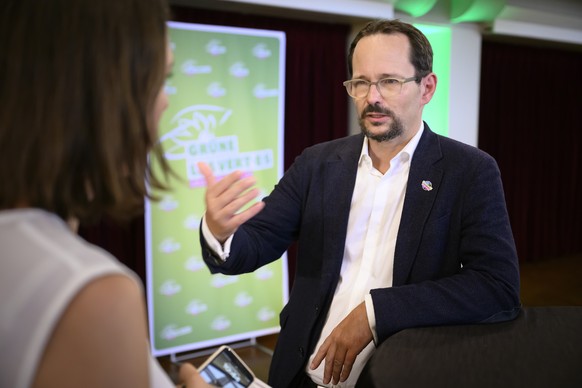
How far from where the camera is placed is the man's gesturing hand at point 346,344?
135 centimetres

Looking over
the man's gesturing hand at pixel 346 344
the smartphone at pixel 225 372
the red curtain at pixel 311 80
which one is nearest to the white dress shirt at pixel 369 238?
the man's gesturing hand at pixel 346 344

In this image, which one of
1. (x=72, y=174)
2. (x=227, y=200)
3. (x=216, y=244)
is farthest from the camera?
(x=216, y=244)

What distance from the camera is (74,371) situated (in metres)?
0.59

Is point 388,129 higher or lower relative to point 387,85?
lower

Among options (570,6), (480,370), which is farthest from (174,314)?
(570,6)

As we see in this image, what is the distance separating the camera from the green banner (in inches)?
129

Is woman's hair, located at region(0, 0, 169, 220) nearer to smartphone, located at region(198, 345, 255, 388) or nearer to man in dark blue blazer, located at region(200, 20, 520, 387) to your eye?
smartphone, located at region(198, 345, 255, 388)

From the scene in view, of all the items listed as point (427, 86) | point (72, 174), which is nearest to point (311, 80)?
point (427, 86)

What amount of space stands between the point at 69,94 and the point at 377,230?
3.98ft

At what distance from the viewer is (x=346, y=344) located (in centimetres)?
137

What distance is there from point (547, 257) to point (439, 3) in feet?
13.3

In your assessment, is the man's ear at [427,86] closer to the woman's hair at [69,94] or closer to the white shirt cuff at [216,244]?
the white shirt cuff at [216,244]

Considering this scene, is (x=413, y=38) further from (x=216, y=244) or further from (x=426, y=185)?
(x=216, y=244)

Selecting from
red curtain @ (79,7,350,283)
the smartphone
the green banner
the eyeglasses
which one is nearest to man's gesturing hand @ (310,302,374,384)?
the smartphone
